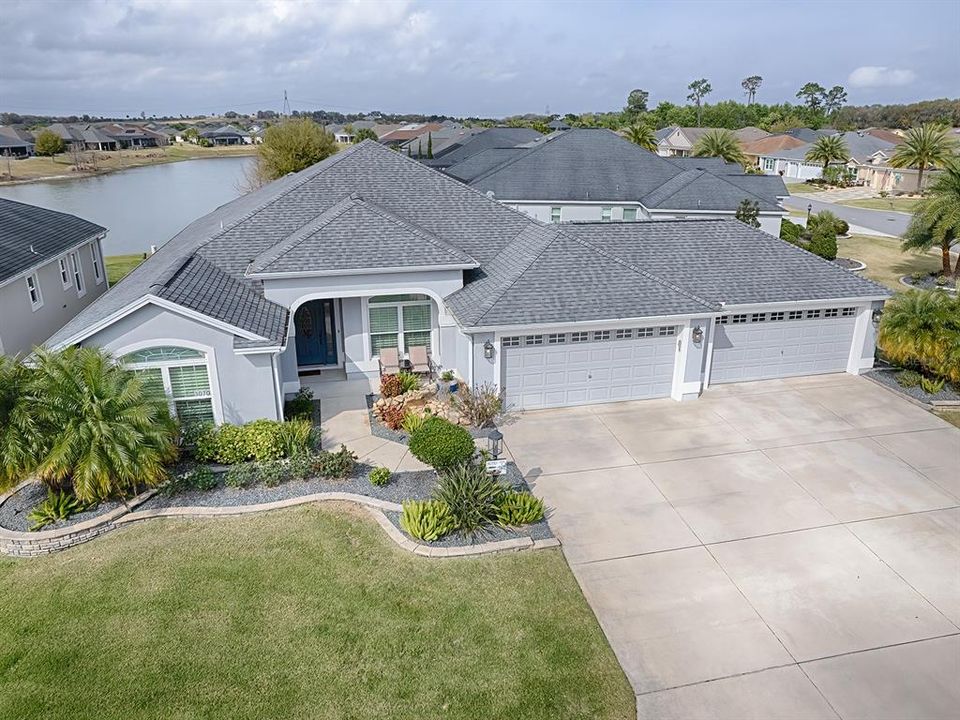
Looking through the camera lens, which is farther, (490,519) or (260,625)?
(490,519)

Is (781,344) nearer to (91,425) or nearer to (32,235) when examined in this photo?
(91,425)

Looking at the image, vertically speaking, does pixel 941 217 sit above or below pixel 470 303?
above

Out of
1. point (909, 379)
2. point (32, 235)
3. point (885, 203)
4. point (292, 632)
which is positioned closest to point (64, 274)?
point (32, 235)

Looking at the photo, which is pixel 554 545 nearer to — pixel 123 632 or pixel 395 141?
pixel 123 632

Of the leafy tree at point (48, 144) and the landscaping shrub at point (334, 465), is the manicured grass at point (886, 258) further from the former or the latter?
the leafy tree at point (48, 144)

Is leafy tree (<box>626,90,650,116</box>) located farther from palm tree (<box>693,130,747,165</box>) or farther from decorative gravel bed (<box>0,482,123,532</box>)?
decorative gravel bed (<box>0,482,123,532</box>)

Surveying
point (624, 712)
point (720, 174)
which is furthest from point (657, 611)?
point (720, 174)

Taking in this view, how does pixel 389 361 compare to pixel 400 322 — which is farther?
pixel 400 322
